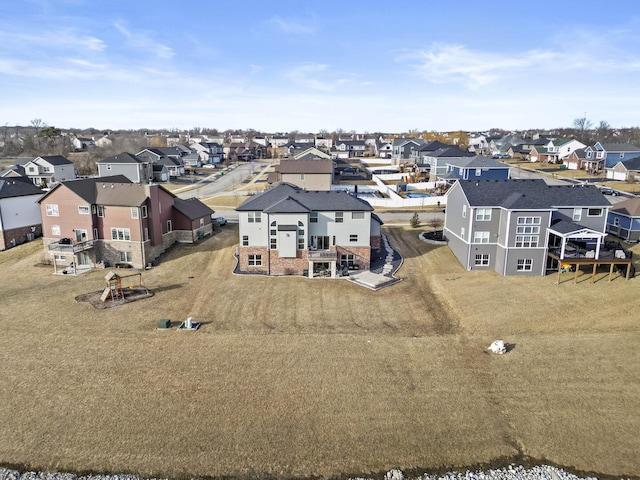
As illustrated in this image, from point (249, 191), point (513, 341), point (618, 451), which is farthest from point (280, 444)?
point (249, 191)

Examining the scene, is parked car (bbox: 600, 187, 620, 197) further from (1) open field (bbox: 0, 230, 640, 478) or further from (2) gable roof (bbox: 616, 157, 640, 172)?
(1) open field (bbox: 0, 230, 640, 478)

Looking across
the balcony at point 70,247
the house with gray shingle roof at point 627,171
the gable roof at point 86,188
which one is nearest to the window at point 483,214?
the gable roof at point 86,188

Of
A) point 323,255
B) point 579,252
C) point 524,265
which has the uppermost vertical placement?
point 579,252

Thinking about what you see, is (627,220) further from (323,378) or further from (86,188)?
(86,188)

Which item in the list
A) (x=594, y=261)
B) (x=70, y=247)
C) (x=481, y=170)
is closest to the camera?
(x=594, y=261)

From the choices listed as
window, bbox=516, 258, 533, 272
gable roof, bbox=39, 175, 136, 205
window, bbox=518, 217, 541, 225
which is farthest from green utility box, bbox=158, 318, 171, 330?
window, bbox=518, 217, 541, 225

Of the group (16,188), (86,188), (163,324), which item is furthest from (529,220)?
(16,188)
